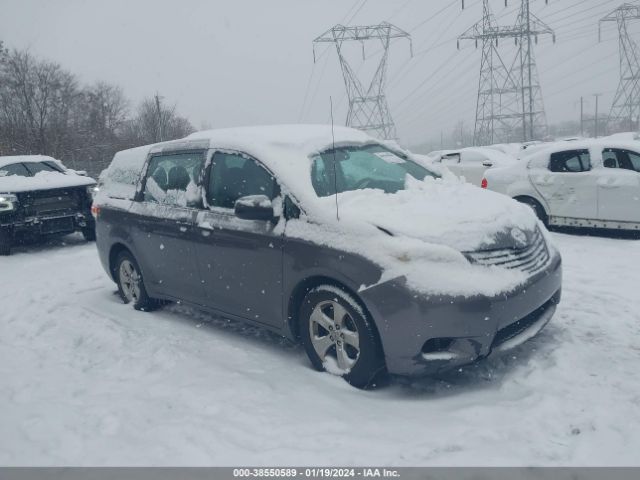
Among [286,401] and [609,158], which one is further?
[609,158]

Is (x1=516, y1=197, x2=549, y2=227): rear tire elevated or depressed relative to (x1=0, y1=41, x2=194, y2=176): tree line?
depressed

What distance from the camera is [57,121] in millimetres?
41906

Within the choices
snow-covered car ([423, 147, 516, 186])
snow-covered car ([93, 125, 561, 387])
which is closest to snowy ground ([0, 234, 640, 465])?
snow-covered car ([93, 125, 561, 387])

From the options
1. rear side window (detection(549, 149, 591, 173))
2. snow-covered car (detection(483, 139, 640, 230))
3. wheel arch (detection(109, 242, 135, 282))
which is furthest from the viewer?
rear side window (detection(549, 149, 591, 173))

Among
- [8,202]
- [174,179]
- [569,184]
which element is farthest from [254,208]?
[8,202]

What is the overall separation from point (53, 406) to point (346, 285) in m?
2.05

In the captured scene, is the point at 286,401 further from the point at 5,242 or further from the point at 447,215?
the point at 5,242

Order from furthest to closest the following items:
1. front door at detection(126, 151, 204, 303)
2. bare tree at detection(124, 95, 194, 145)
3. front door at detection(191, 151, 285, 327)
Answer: bare tree at detection(124, 95, 194, 145) → front door at detection(126, 151, 204, 303) → front door at detection(191, 151, 285, 327)

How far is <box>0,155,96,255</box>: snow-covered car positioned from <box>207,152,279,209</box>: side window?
5.83 m

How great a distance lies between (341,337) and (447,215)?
1094 millimetres

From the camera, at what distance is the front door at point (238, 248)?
3.95m

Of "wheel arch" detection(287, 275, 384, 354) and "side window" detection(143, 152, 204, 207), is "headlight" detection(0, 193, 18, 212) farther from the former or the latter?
"wheel arch" detection(287, 275, 384, 354)
